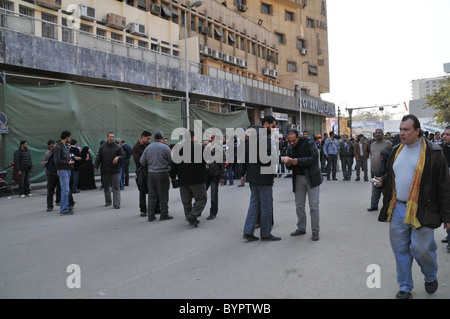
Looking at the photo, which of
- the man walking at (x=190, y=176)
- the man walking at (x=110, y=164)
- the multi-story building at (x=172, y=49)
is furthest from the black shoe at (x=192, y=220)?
the multi-story building at (x=172, y=49)

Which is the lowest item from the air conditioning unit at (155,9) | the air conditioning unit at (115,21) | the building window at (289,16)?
the air conditioning unit at (115,21)

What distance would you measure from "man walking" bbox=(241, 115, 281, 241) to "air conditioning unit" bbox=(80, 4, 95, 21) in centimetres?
1849

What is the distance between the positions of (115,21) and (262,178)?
20450mm

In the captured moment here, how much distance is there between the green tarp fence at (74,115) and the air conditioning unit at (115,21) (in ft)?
21.8

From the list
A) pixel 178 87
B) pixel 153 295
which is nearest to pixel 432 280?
pixel 153 295

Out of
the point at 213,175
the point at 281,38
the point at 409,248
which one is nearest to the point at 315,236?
the point at 409,248

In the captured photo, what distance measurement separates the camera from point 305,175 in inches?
Answer: 255

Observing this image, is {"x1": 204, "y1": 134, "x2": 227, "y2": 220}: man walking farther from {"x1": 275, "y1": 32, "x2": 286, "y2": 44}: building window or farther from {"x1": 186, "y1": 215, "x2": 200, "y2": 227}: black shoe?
{"x1": 275, "y1": 32, "x2": 286, "y2": 44}: building window

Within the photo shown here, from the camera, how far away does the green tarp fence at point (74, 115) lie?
13531 mm

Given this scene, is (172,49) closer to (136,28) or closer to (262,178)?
(136,28)

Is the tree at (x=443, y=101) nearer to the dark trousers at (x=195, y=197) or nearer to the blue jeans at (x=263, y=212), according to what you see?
the dark trousers at (x=195, y=197)

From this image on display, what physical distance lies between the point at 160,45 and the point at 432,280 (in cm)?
2650

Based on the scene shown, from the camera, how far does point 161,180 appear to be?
330 inches
